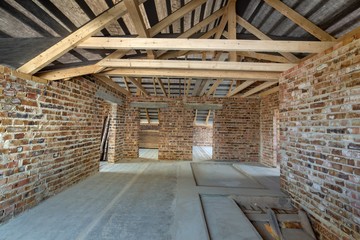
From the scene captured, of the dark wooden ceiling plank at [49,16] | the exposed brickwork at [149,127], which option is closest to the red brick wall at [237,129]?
the exposed brickwork at [149,127]

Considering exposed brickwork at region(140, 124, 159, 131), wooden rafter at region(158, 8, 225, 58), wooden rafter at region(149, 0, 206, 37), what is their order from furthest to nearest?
exposed brickwork at region(140, 124, 159, 131)
wooden rafter at region(158, 8, 225, 58)
wooden rafter at region(149, 0, 206, 37)

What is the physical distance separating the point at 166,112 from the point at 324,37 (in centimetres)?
509

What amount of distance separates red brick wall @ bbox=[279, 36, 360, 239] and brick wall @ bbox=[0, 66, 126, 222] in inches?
163

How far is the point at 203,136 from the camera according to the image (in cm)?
1144

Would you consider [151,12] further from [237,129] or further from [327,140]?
[237,129]

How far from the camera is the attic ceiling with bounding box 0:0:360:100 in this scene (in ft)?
6.57

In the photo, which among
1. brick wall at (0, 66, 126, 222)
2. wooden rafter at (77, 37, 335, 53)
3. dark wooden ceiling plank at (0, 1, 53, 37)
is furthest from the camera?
wooden rafter at (77, 37, 335, 53)

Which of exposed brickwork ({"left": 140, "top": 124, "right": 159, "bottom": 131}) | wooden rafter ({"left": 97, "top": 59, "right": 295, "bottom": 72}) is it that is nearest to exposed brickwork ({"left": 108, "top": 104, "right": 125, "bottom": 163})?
wooden rafter ({"left": 97, "top": 59, "right": 295, "bottom": 72})

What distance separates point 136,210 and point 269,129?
5.25 m

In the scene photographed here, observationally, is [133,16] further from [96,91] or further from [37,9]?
[96,91]

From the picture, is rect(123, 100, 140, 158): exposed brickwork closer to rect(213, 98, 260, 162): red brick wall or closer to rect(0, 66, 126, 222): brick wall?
rect(0, 66, 126, 222): brick wall

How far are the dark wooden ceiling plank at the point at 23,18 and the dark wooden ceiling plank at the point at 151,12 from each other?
1.35m

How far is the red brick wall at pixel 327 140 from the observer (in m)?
1.98

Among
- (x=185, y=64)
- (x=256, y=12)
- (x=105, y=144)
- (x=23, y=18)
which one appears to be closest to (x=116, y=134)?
(x=105, y=144)
